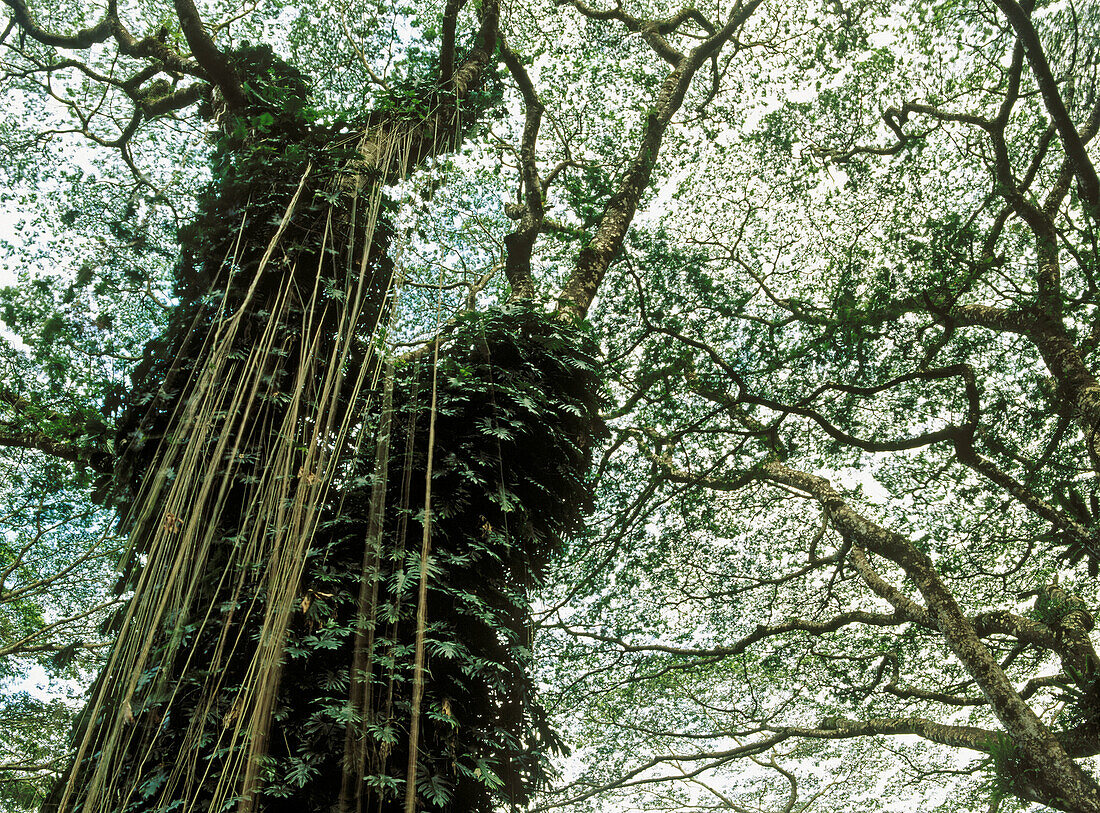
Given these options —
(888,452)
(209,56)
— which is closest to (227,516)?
(209,56)

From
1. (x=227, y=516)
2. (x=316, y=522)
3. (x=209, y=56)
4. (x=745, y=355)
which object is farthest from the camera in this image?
(x=745, y=355)

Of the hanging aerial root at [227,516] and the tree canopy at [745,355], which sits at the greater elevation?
the tree canopy at [745,355]

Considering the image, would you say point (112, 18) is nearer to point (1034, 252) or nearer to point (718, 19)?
point (718, 19)

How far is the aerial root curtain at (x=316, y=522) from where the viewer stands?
5.74 feet

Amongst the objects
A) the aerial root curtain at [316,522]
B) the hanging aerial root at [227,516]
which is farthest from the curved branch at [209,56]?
the hanging aerial root at [227,516]

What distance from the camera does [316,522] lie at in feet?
6.62

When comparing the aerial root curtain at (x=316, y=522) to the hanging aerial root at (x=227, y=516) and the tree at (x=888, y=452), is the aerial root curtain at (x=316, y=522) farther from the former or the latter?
the tree at (x=888, y=452)

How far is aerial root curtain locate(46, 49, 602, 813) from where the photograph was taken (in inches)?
68.9

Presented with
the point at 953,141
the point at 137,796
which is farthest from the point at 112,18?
the point at 953,141

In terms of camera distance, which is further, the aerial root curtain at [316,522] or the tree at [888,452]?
the tree at [888,452]

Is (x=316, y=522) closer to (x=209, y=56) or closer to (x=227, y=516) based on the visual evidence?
(x=227, y=516)

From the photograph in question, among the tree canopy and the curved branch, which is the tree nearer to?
the tree canopy

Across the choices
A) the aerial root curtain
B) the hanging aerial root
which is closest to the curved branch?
the aerial root curtain

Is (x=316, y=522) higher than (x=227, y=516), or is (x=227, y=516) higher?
(x=227, y=516)
